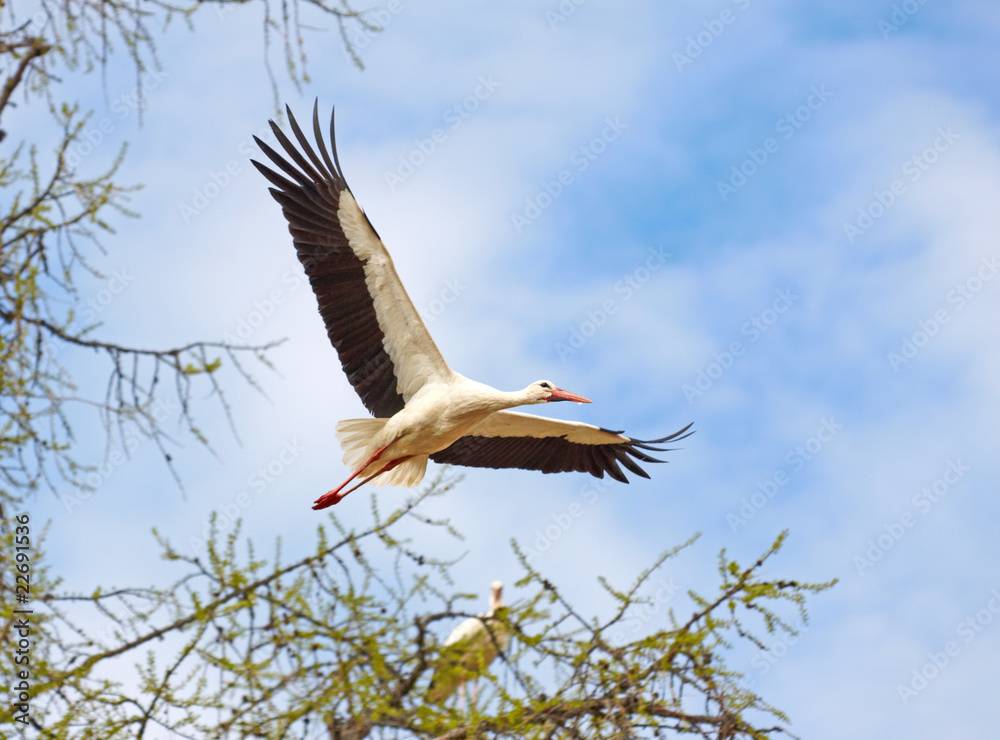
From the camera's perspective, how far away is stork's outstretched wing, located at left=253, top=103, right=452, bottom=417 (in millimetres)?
5801

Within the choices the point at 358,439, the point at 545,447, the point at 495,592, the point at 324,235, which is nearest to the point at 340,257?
the point at 324,235

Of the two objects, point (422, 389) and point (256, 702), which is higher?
point (422, 389)

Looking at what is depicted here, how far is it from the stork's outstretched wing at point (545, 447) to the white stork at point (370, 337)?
0.52 meters

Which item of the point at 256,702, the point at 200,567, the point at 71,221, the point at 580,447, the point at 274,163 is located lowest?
the point at 256,702

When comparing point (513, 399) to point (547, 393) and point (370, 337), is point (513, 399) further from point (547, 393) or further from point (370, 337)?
point (370, 337)

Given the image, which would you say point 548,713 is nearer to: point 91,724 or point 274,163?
point 91,724

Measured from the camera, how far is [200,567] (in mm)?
4664

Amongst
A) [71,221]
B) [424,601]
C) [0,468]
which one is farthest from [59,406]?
[424,601]

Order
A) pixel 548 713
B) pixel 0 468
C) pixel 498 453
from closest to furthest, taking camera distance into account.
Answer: pixel 548 713 → pixel 0 468 → pixel 498 453

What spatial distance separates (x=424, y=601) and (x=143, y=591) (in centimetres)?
130

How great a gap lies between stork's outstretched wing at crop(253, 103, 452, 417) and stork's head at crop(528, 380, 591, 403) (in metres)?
0.61

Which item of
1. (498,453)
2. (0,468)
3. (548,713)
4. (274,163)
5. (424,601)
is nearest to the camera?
(548,713)

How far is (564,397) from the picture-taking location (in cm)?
636

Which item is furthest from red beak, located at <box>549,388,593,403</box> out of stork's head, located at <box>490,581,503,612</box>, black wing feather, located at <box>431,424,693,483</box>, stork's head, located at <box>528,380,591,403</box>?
stork's head, located at <box>490,581,503,612</box>
